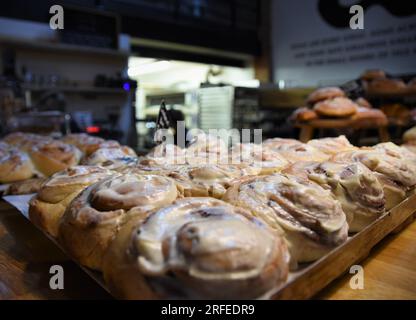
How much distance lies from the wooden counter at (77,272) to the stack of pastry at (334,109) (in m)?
1.73

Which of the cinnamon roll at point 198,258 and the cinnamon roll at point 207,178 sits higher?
the cinnamon roll at point 207,178

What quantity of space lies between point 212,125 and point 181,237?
560 cm

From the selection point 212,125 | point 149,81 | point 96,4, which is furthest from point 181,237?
point 149,81

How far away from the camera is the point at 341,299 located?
85cm

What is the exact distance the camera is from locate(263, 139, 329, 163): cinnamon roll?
1655 millimetres

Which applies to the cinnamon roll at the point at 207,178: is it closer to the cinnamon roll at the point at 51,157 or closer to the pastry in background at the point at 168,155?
the pastry in background at the point at 168,155

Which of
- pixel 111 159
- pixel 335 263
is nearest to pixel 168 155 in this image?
pixel 111 159

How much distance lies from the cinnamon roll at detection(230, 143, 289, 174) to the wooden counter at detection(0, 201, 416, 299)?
1.61 ft

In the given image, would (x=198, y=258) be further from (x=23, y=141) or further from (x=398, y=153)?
(x=23, y=141)

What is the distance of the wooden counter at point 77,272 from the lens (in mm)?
880

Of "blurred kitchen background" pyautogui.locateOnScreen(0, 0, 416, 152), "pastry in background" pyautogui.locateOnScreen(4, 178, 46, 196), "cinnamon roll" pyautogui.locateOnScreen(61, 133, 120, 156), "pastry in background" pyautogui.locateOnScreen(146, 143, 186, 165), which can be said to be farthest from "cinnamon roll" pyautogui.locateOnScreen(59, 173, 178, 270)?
"blurred kitchen background" pyautogui.locateOnScreen(0, 0, 416, 152)

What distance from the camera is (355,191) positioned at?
1097 millimetres

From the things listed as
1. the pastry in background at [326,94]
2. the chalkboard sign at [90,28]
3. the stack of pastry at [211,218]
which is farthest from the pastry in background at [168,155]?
the chalkboard sign at [90,28]

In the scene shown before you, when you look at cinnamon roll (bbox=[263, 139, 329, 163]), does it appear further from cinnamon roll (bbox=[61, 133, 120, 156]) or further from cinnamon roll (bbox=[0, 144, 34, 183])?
cinnamon roll (bbox=[0, 144, 34, 183])
